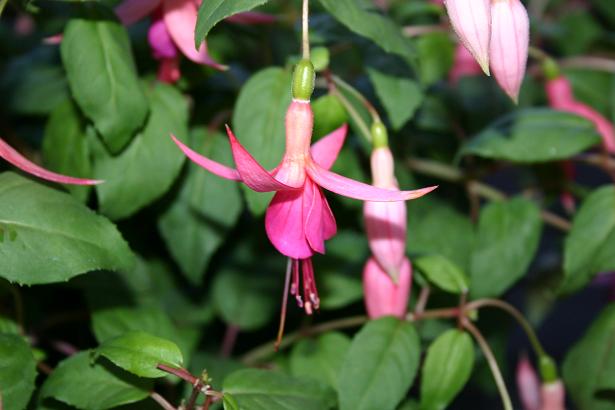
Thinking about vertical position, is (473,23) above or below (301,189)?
above

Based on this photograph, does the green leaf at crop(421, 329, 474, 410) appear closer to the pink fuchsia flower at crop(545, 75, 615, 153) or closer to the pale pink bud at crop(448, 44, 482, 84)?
the pink fuchsia flower at crop(545, 75, 615, 153)

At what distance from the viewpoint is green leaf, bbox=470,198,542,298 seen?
0.88 metres

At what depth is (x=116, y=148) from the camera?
75 centimetres

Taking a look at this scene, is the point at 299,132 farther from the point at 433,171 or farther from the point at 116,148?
the point at 433,171

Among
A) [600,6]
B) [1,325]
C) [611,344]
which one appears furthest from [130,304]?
[600,6]

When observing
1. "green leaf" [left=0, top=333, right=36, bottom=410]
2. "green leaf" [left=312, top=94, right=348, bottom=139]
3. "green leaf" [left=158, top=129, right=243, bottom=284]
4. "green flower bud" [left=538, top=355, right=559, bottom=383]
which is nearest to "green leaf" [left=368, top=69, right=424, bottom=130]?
"green leaf" [left=312, top=94, right=348, bottom=139]

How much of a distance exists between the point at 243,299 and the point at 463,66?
46 centimetres

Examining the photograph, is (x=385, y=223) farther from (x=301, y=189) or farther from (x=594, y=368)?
(x=594, y=368)

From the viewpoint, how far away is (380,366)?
2.34 ft

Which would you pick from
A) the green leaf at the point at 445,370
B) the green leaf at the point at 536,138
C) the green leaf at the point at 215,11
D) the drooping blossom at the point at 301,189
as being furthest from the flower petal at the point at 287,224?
the green leaf at the point at 536,138

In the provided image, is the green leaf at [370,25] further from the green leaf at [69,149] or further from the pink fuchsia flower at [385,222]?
the green leaf at [69,149]

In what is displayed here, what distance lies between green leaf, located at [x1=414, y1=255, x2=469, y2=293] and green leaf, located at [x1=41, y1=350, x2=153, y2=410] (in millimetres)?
284

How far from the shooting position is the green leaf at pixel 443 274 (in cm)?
79

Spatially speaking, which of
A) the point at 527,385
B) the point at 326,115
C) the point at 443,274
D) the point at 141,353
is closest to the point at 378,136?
the point at 326,115
